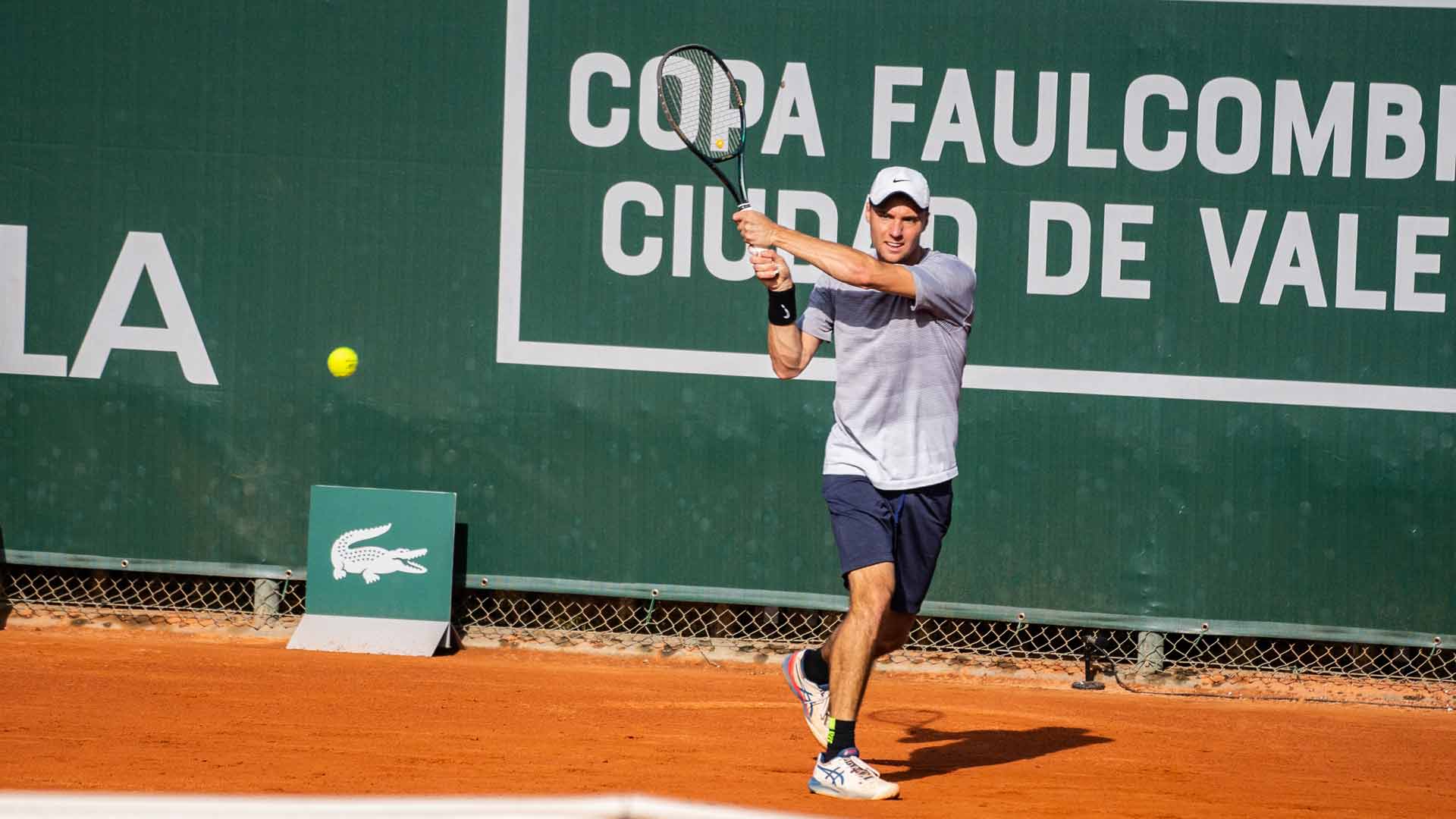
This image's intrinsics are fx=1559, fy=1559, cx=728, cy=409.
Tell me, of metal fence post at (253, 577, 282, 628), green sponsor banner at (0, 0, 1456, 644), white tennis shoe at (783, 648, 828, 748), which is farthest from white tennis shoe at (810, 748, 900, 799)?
metal fence post at (253, 577, 282, 628)

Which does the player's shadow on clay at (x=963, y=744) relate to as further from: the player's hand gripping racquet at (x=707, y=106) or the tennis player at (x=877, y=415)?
the player's hand gripping racquet at (x=707, y=106)

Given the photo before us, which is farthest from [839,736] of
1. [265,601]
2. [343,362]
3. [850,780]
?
[265,601]

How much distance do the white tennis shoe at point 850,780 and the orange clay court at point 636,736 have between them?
0.05 metres

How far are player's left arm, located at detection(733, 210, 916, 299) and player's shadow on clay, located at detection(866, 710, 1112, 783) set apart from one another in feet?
4.56

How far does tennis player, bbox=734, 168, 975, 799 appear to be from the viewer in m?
3.97

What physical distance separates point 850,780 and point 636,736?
1124 millimetres

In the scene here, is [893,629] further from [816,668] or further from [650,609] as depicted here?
[650,609]

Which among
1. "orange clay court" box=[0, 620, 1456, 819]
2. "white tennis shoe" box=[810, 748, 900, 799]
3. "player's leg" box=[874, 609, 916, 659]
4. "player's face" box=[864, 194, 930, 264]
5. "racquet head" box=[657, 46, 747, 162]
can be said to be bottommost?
"orange clay court" box=[0, 620, 1456, 819]

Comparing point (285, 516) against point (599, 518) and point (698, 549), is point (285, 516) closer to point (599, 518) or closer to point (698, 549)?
point (599, 518)

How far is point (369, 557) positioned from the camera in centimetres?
614

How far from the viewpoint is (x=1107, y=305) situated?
5.97m

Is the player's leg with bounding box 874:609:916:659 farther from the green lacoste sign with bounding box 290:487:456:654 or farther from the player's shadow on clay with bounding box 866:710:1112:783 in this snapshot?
the green lacoste sign with bounding box 290:487:456:654

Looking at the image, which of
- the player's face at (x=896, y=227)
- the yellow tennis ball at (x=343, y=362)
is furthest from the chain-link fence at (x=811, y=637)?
the player's face at (x=896, y=227)

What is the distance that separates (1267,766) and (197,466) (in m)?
4.18
